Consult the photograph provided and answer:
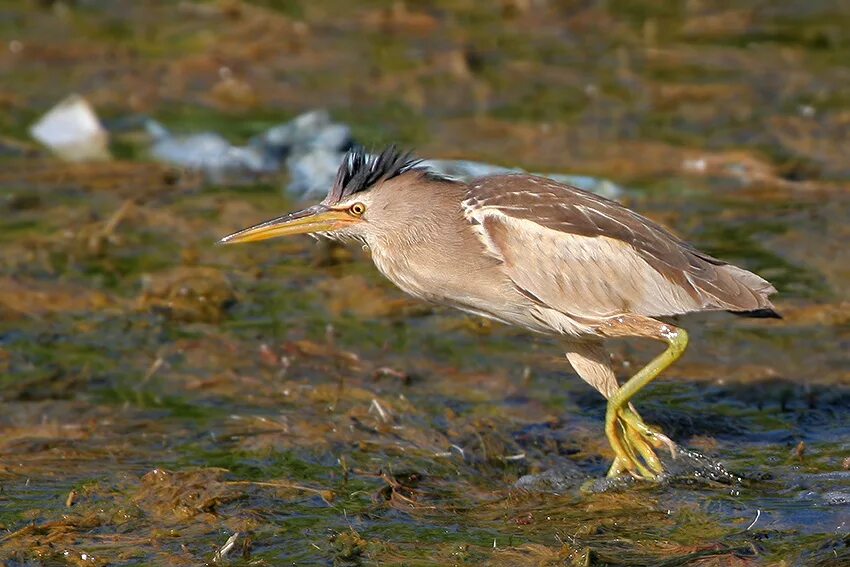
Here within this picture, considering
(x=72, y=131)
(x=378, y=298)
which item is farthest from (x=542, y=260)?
(x=72, y=131)

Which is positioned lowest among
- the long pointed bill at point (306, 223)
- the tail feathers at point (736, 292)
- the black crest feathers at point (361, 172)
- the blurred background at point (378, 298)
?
the blurred background at point (378, 298)

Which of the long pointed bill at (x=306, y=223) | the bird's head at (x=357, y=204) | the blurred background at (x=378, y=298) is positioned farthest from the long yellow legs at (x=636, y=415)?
the long pointed bill at (x=306, y=223)

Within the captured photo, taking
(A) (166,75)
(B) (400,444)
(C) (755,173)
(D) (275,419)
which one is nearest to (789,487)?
(B) (400,444)

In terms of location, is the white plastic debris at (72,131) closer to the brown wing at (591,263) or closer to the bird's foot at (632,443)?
the brown wing at (591,263)

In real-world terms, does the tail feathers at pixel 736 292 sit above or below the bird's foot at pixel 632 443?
above

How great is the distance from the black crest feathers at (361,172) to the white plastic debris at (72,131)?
462cm

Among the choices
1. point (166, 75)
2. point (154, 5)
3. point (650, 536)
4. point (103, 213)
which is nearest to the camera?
point (650, 536)

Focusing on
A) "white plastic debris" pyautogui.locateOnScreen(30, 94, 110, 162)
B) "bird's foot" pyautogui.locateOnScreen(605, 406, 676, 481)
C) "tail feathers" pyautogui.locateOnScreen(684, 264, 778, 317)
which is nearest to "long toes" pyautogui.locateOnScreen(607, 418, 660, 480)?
"bird's foot" pyautogui.locateOnScreen(605, 406, 676, 481)

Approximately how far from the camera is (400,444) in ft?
19.7

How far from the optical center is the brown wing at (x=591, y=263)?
18.1 feet

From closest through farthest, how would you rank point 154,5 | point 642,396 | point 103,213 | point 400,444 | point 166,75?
1. point 400,444
2. point 642,396
3. point 103,213
4. point 166,75
5. point 154,5

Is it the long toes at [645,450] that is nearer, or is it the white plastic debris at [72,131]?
the long toes at [645,450]

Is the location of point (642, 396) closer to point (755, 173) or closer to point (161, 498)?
point (161, 498)

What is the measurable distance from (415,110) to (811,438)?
535 centimetres
